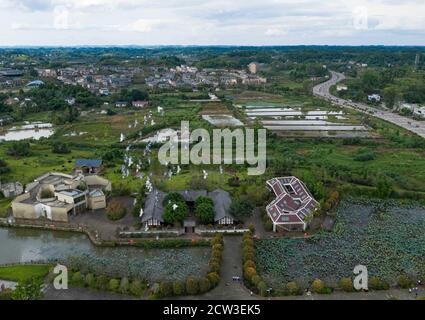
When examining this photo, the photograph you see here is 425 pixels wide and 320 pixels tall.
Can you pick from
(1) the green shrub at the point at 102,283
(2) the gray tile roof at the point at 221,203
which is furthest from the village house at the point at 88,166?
(1) the green shrub at the point at 102,283

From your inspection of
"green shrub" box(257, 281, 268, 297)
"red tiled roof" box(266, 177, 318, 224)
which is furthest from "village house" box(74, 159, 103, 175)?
"green shrub" box(257, 281, 268, 297)

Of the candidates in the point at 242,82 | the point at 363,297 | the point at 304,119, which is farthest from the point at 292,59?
the point at 363,297

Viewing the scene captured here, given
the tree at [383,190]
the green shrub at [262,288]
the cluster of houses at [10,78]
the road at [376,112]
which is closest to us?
the green shrub at [262,288]

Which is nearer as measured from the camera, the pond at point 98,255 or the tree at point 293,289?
the tree at point 293,289

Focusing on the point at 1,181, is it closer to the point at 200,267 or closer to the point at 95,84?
the point at 200,267

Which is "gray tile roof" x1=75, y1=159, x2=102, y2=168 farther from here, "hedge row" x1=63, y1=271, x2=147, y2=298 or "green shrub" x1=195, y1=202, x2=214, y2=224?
"hedge row" x1=63, y1=271, x2=147, y2=298

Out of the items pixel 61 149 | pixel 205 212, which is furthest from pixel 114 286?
pixel 61 149

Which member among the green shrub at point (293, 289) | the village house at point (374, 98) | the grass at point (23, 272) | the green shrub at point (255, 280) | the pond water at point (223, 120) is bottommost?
the grass at point (23, 272)

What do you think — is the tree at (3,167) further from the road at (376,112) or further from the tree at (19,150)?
the road at (376,112)
